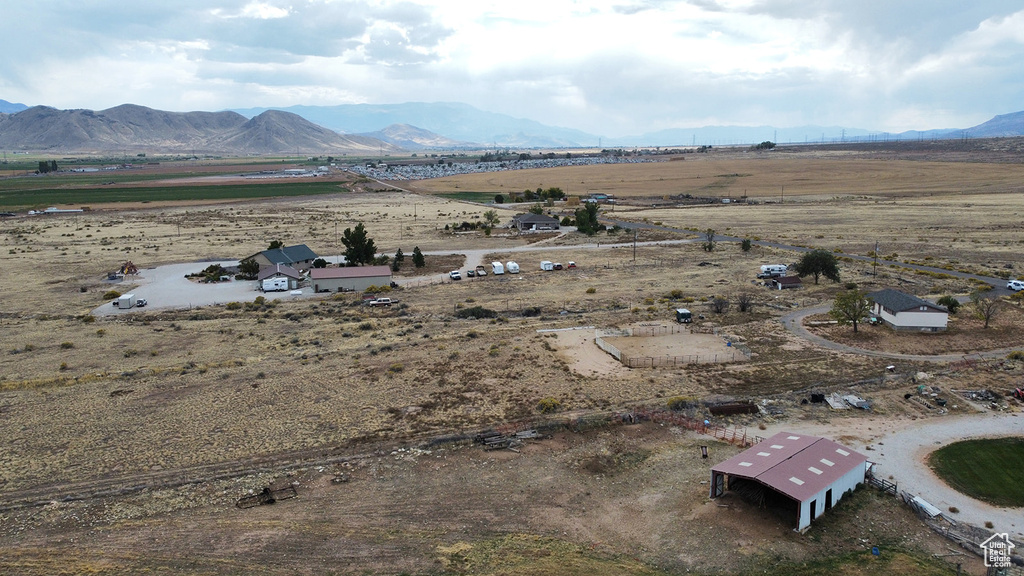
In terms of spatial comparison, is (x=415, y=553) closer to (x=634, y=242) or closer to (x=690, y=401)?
(x=690, y=401)

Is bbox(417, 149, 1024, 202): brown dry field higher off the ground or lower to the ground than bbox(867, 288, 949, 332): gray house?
higher

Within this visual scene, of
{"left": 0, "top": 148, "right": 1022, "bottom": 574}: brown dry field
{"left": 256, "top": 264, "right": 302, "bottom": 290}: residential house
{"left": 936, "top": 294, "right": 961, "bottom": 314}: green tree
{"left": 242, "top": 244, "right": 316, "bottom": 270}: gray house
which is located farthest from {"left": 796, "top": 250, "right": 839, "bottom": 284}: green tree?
{"left": 242, "top": 244, "right": 316, "bottom": 270}: gray house

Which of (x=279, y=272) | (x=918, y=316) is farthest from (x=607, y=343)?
(x=279, y=272)

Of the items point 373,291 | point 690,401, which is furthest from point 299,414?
point 373,291

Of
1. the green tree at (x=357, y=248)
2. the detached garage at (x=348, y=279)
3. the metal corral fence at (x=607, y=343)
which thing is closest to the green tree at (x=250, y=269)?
the detached garage at (x=348, y=279)

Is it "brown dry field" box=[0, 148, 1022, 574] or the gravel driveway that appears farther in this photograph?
the gravel driveway

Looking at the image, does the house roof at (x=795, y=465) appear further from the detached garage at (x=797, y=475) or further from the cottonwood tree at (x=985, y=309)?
the cottonwood tree at (x=985, y=309)

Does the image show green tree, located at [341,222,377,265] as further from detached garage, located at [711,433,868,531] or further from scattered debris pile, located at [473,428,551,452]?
detached garage, located at [711,433,868,531]
